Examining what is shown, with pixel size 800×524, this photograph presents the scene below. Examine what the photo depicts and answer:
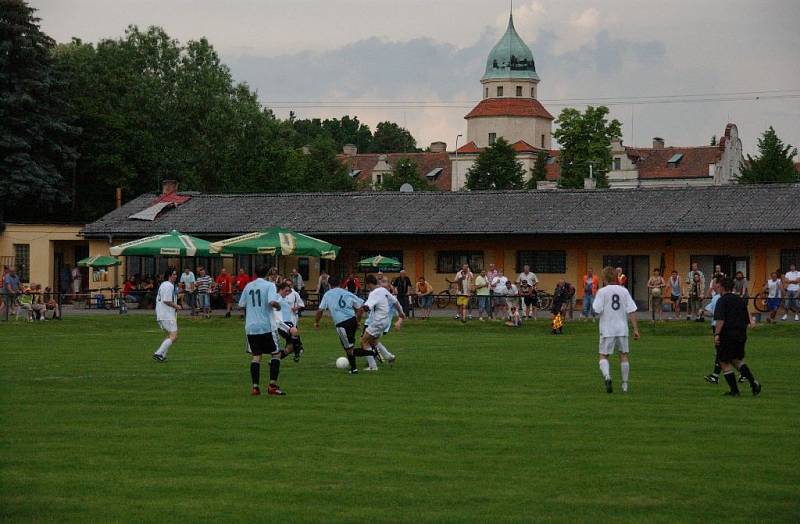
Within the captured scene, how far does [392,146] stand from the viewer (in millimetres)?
198625

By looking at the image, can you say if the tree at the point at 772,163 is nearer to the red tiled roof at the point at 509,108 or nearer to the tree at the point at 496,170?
the tree at the point at 496,170

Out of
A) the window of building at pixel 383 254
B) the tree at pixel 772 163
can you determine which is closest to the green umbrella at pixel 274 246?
the window of building at pixel 383 254

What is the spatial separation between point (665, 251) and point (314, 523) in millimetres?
44825

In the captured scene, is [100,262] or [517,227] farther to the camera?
[100,262]

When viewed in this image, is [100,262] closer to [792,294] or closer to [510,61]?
[792,294]

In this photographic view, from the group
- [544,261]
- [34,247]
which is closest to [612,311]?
[544,261]

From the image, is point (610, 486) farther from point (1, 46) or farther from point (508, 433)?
point (1, 46)

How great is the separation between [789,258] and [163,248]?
22956 mm

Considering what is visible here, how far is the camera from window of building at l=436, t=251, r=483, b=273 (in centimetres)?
5769

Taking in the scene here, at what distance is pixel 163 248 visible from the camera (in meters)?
47.3

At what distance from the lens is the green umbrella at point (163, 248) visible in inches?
1857

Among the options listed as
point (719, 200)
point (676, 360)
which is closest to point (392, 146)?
point (719, 200)

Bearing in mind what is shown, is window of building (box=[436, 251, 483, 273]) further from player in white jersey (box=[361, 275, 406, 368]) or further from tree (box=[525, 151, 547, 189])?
tree (box=[525, 151, 547, 189])

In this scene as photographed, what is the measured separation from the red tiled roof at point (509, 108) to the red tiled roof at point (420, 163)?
251 inches
